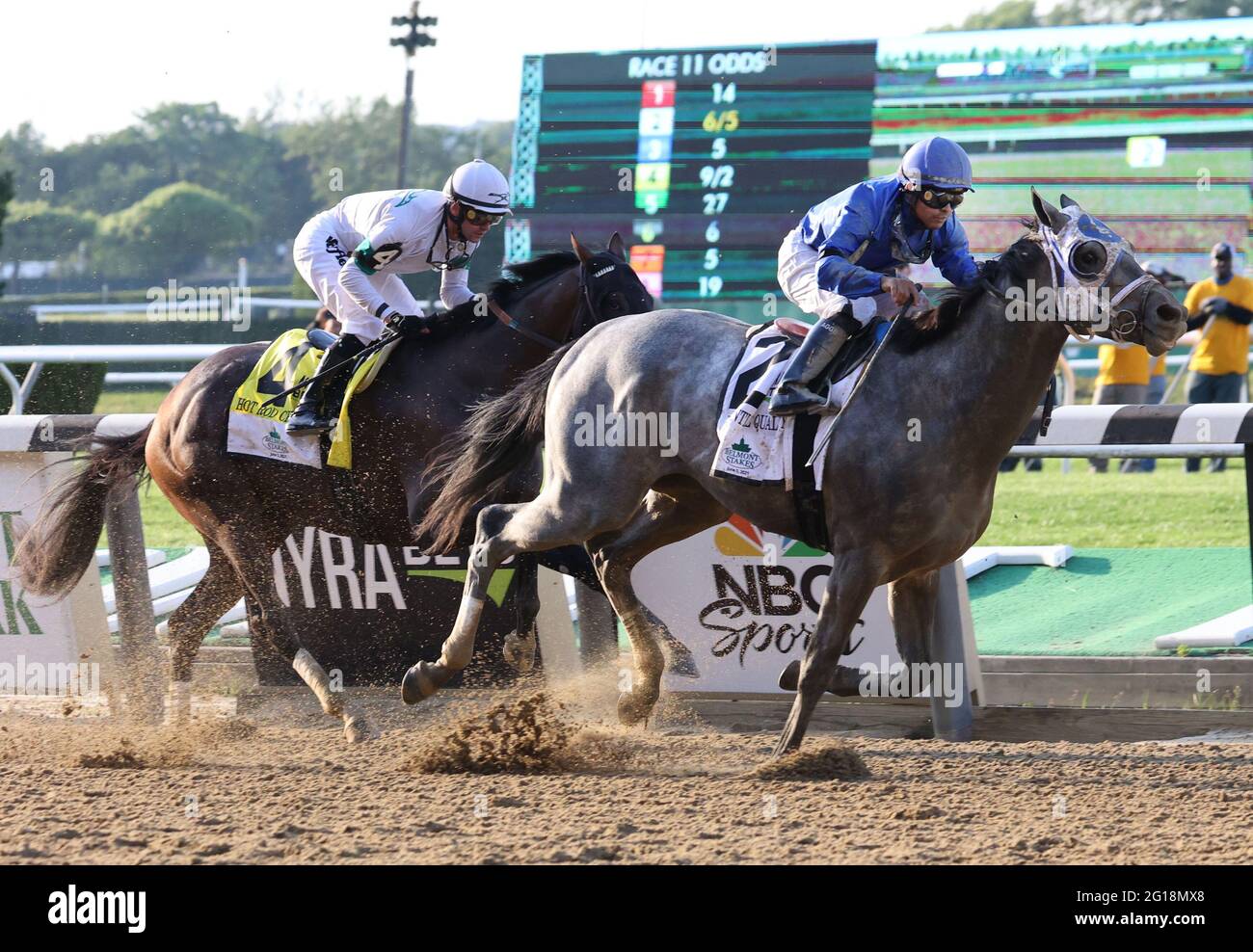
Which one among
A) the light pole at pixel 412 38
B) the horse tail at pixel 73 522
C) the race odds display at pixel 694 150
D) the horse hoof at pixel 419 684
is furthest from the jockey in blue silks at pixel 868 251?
the light pole at pixel 412 38

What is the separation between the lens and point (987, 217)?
17.0m

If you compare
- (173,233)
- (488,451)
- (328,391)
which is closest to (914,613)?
(488,451)

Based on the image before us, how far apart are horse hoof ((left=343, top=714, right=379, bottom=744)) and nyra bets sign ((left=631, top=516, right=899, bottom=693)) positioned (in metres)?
1.10

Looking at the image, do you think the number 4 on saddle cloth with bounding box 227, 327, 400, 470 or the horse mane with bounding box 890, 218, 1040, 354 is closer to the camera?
the horse mane with bounding box 890, 218, 1040, 354

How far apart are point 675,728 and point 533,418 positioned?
1.26m

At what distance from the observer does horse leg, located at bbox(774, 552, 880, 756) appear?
4699 millimetres

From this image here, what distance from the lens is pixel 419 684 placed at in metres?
5.30

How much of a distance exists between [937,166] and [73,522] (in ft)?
11.3

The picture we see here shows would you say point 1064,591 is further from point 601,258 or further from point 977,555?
point 601,258

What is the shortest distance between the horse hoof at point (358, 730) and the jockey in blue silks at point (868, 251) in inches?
74.5

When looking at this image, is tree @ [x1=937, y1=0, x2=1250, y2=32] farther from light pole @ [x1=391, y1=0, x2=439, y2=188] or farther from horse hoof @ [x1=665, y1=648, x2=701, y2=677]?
horse hoof @ [x1=665, y1=648, x2=701, y2=677]

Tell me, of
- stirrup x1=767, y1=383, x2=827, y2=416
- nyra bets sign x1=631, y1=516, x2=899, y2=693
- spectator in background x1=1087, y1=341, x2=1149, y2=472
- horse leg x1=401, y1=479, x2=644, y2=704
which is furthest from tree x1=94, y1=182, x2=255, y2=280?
stirrup x1=767, y1=383, x2=827, y2=416

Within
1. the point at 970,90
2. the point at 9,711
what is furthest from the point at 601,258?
the point at 970,90

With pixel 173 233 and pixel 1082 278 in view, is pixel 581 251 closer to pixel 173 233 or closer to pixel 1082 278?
pixel 1082 278
